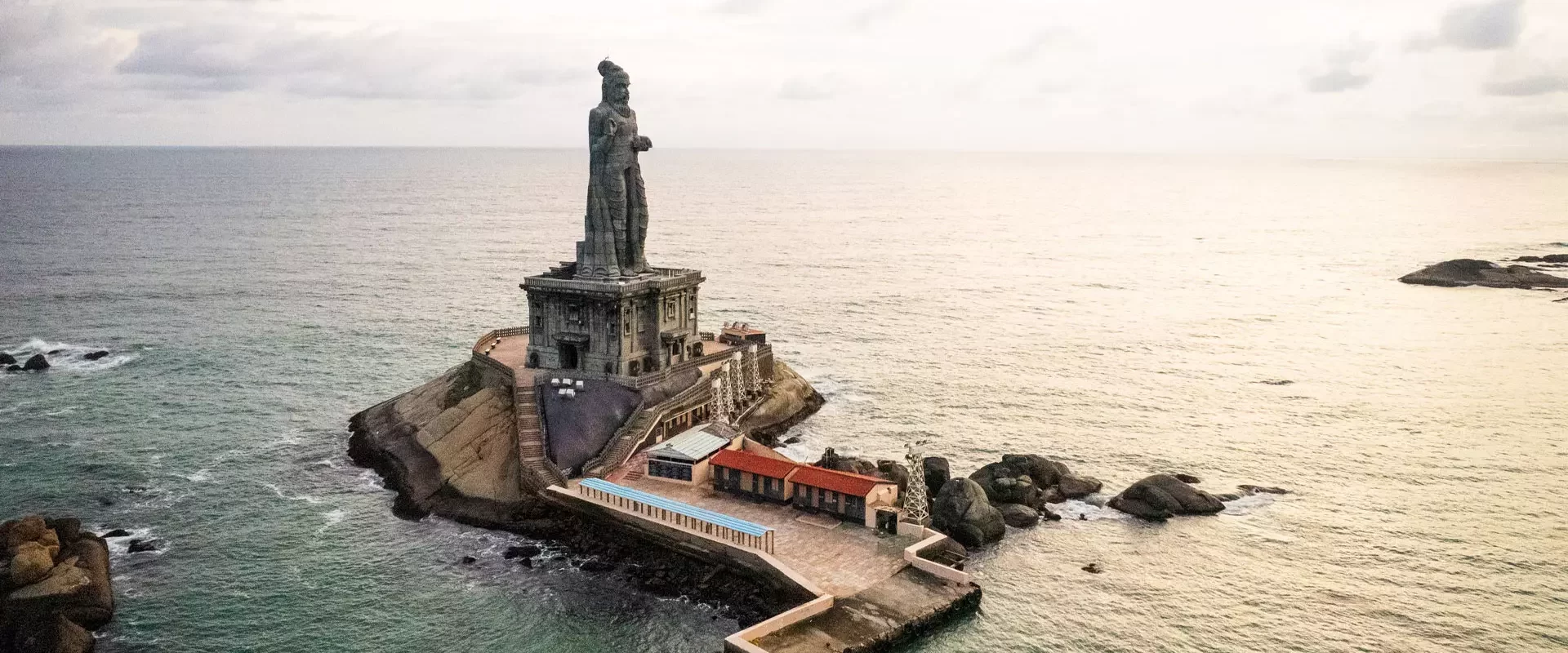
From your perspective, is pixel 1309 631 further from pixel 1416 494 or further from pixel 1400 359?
pixel 1400 359

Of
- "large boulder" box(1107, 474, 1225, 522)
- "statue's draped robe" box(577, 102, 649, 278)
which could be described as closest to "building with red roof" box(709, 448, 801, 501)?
"statue's draped robe" box(577, 102, 649, 278)

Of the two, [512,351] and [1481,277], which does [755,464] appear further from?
[1481,277]

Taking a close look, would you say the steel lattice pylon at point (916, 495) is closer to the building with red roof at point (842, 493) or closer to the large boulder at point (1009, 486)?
the building with red roof at point (842, 493)

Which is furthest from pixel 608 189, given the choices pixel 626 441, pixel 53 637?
pixel 53 637

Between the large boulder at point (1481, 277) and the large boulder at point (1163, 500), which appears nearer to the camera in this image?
the large boulder at point (1163, 500)

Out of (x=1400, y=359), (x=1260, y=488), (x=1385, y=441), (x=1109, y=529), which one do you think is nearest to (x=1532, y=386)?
(x=1400, y=359)

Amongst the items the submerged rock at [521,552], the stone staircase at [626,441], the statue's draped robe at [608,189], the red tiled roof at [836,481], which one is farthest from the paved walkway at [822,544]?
the statue's draped robe at [608,189]
